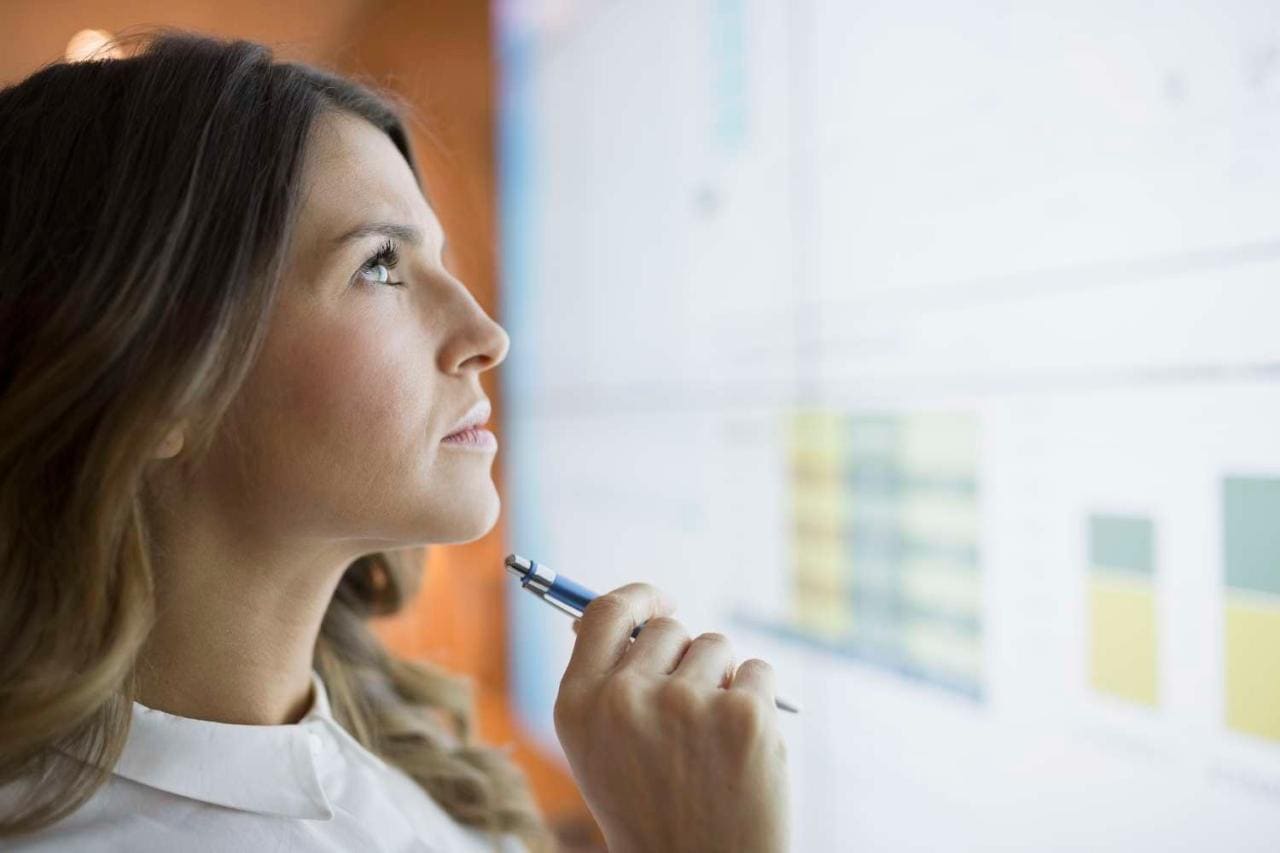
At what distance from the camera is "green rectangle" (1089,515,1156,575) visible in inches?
29.7

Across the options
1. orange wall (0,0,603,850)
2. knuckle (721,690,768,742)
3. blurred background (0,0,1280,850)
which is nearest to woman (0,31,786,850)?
knuckle (721,690,768,742)

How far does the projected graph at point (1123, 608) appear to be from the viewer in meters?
0.76

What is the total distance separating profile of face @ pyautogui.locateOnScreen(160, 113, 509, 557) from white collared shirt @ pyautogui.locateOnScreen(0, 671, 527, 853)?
0.46 ft

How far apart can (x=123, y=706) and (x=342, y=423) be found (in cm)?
23

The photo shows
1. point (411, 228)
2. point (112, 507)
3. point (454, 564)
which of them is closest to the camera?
point (112, 507)

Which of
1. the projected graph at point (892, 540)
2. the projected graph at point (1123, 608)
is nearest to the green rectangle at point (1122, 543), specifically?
the projected graph at point (1123, 608)

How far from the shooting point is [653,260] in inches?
59.7

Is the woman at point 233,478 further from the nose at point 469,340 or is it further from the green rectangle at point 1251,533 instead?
the green rectangle at point 1251,533

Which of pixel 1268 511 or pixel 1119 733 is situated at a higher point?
pixel 1268 511

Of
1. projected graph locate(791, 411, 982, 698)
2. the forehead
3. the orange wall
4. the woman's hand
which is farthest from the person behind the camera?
the orange wall

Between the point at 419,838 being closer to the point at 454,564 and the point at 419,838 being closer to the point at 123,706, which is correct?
the point at 123,706

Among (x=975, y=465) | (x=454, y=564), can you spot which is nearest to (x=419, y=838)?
(x=975, y=465)

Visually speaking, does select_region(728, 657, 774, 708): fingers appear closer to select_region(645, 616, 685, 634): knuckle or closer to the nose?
select_region(645, 616, 685, 634): knuckle

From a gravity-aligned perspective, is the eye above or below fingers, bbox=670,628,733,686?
above
